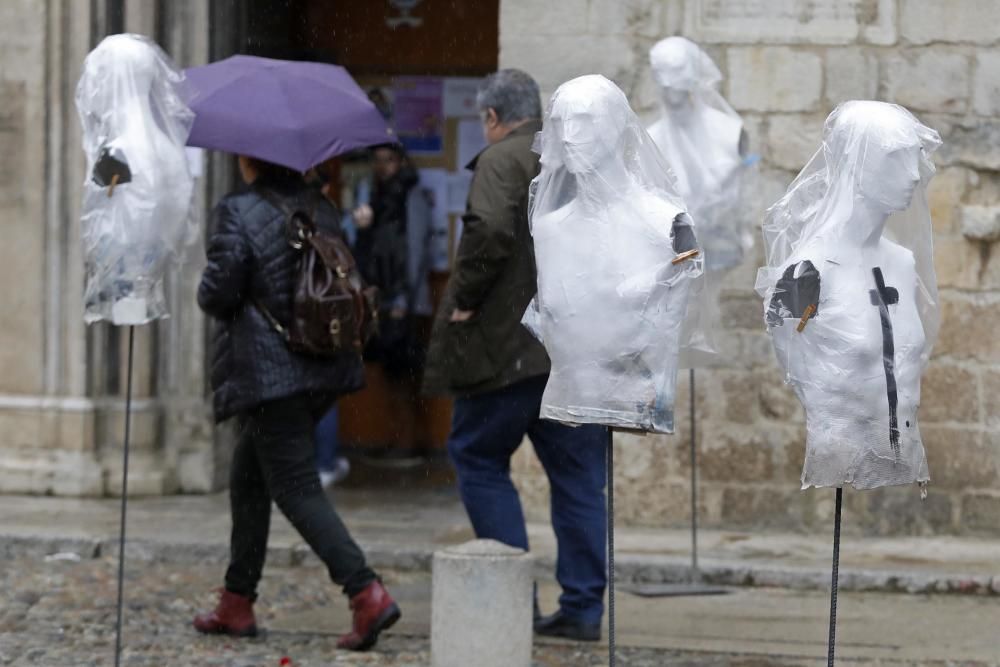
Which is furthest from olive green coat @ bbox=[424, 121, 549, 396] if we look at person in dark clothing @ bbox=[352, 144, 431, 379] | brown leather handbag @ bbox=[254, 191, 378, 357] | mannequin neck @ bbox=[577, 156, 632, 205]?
person in dark clothing @ bbox=[352, 144, 431, 379]

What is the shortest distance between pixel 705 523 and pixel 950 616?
5.12 ft

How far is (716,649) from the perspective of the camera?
6207 millimetres

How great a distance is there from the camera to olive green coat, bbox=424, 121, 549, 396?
5.93 meters

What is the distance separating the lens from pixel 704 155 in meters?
7.16

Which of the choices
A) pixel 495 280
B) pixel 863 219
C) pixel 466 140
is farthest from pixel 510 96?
pixel 466 140

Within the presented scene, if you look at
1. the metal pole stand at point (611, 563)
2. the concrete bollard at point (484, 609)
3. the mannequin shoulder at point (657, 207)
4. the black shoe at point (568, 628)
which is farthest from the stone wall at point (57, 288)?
the metal pole stand at point (611, 563)

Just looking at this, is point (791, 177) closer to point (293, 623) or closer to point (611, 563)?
point (293, 623)

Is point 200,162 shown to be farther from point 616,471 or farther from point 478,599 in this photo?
point 478,599

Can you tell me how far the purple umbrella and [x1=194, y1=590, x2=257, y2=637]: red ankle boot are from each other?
5.00 ft

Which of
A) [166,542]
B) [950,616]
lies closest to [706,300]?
[950,616]

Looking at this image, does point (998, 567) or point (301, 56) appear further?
point (301, 56)

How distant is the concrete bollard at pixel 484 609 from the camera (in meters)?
5.50

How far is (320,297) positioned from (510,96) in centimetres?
97

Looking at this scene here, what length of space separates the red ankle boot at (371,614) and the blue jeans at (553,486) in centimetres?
42
